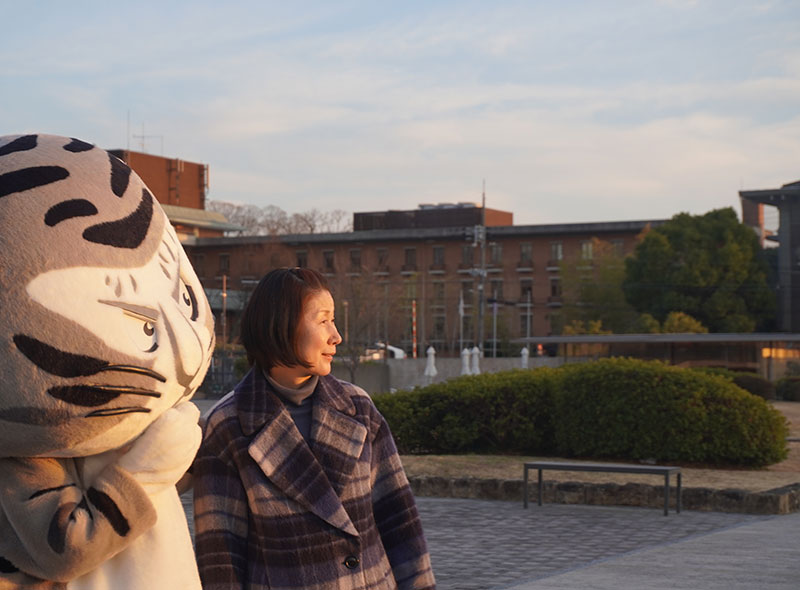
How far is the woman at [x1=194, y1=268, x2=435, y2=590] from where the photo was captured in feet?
12.1

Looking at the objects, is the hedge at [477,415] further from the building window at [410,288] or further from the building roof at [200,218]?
the building roof at [200,218]

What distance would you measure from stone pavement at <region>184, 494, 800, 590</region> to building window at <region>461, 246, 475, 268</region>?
256 feet

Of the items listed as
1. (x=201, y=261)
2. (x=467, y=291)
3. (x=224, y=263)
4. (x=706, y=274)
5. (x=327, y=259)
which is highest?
(x=327, y=259)

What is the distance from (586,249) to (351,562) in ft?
289

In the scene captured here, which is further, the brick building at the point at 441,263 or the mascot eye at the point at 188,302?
the brick building at the point at 441,263

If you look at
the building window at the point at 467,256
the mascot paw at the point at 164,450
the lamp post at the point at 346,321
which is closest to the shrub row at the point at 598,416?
the mascot paw at the point at 164,450

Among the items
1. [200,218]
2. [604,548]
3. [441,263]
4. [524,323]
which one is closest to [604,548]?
[604,548]

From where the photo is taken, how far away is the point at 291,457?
377 centimetres

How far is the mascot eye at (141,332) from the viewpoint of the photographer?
3.12m

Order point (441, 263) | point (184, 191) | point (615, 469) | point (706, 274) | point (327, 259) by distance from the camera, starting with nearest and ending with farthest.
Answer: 1. point (615, 469)
2. point (706, 274)
3. point (441, 263)
4. point (327, 259)
5. point (184, 191)

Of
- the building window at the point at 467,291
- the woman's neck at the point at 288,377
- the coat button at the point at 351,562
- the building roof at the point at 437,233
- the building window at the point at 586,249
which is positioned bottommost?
the coat button at the point at 351,562

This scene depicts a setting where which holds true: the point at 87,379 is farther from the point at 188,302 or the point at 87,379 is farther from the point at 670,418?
the point at 670,418

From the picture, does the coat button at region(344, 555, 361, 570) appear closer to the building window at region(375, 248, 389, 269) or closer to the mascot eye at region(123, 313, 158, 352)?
the mascot eye at region(123, 313, 158, 352)

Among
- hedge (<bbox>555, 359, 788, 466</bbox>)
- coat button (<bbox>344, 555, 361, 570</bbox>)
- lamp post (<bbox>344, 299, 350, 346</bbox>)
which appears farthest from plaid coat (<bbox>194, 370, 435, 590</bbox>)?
lamp post (<bbox>344, 299, 350, 346</bbox>)
